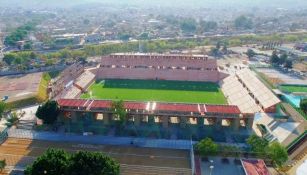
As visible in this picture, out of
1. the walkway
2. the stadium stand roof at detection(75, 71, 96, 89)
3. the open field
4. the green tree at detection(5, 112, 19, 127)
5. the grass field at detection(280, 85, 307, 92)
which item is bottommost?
the open field

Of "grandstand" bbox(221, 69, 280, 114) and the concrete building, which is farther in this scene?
"grandstand" bbox(221, 69, 280, 114)

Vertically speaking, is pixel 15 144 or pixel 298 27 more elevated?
pixel 298 27

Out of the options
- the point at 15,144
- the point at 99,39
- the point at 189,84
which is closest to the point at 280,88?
the point at 189,84

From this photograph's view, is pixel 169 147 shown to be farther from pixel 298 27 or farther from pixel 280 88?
pixel 298 27

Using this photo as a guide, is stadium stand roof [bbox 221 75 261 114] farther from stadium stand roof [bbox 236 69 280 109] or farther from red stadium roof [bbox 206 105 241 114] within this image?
red stadium roof [bbox 206 105 241 114]

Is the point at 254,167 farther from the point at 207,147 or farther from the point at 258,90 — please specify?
the point at 258,90

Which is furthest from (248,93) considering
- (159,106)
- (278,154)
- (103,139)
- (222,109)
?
(103,139)

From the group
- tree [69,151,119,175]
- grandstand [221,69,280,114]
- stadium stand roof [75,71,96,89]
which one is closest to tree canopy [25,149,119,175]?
tree [69,151,119,175]
